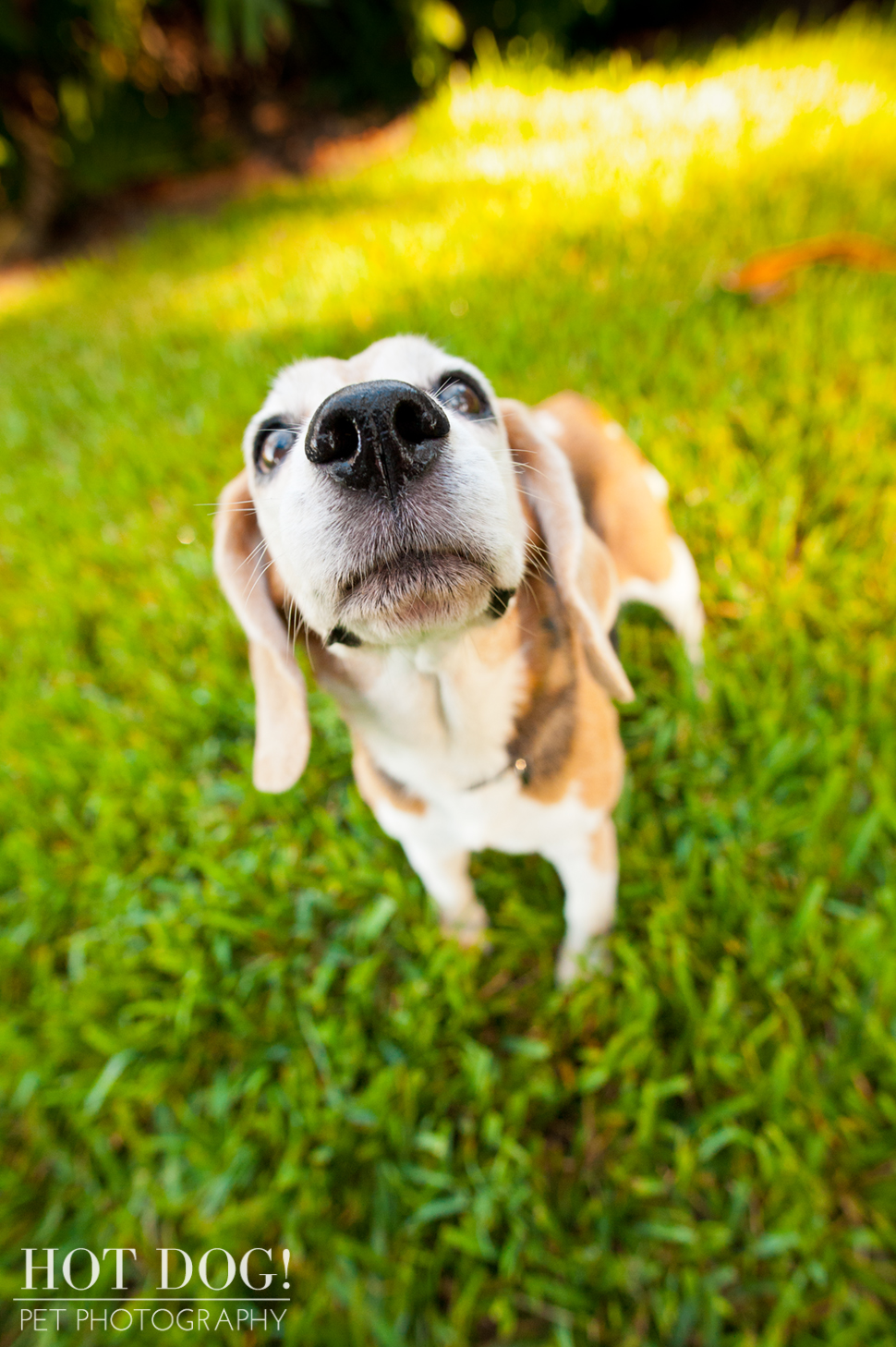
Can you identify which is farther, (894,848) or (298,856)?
(298,856)

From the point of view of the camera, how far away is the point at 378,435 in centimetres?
102

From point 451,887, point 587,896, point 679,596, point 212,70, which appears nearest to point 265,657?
point 451,887

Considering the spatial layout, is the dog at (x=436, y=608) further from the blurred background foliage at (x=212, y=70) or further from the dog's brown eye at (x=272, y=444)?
the blurred background foliage at (x=212, y=70)

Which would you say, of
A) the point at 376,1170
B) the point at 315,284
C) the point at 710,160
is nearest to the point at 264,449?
the point at 376,1170

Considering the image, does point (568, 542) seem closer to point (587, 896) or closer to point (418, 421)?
point (418, 421)

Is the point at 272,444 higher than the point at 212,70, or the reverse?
the point at 212,70

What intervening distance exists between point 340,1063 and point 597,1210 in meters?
0.74

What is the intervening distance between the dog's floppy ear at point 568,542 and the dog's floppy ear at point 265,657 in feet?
2.05

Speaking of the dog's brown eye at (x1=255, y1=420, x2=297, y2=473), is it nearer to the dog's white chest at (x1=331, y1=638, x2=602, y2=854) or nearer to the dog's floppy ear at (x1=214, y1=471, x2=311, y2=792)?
the dog's floppy ear at (x1=214, y1=471, x2=311, y2=792)

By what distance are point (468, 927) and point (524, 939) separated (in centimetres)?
18

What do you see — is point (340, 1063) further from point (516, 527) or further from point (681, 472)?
point (681, 472)

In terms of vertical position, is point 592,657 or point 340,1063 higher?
point 592,657

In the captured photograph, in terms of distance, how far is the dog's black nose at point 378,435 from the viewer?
3.27 ft

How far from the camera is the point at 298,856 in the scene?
229 cm
